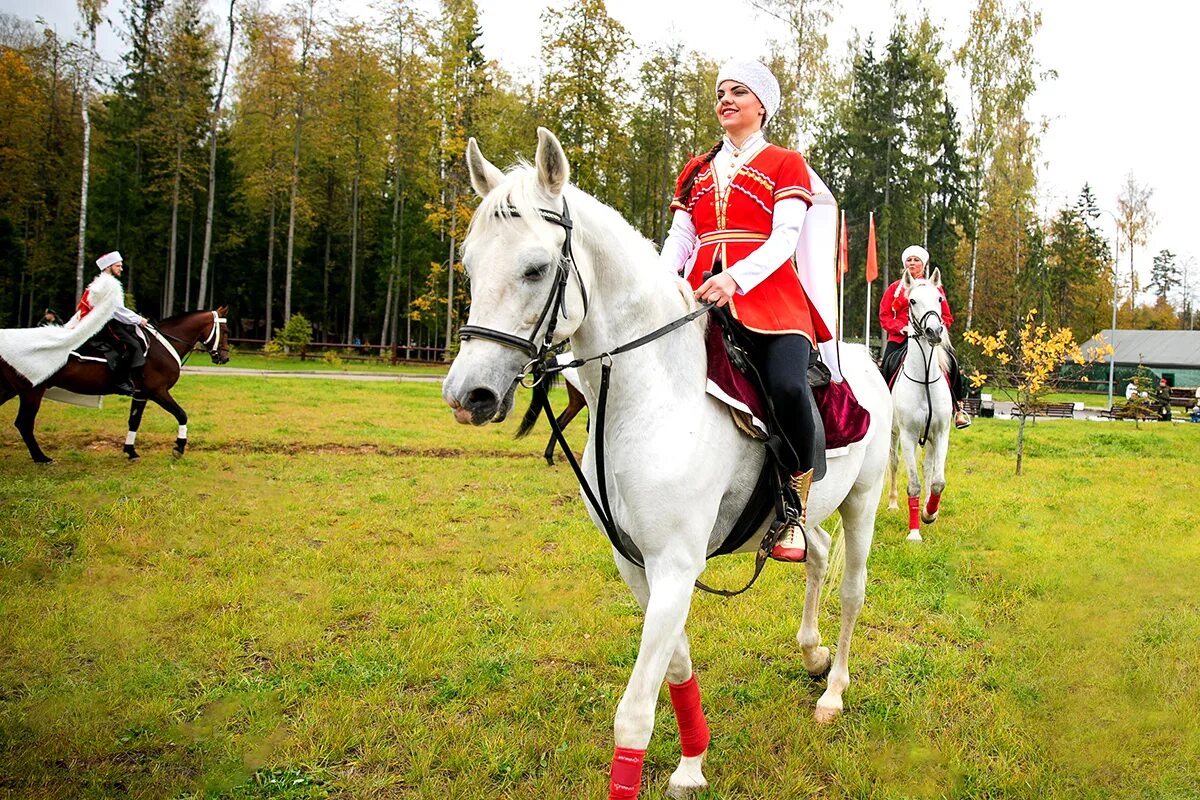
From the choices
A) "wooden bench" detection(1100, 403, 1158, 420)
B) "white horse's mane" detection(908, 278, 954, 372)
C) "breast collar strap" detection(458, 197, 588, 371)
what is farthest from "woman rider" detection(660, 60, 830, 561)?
"wooden bench" detection(1100, 403, 1158, 420)

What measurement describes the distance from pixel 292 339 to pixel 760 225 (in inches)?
1316

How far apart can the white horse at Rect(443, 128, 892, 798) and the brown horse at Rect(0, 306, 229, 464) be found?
9782 mm

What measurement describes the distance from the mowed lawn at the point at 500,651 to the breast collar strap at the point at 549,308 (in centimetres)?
212

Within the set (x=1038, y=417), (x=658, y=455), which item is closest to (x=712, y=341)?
(x=658, y=455)

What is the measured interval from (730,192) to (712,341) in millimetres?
715

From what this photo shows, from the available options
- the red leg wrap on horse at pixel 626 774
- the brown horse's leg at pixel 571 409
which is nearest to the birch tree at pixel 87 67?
the brown horse's leg at pixel 571 409

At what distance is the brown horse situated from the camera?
9.99 metres

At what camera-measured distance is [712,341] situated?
342cm

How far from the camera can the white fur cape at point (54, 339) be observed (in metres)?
9.63

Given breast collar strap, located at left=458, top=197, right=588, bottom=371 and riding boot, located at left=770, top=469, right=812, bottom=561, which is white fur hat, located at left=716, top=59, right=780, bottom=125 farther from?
riding boot, located at left=770, top=469, right=812, bottom=561

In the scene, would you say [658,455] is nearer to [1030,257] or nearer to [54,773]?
[54,773]

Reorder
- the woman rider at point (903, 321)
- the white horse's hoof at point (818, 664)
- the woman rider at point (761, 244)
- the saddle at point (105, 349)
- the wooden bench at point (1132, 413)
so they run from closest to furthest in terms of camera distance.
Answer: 1. the woman rider at point (761, 244)
2. the white horse's hoof at point (818, 664)
3. the woman rider at point (903, 321)
4. the saddle at point (105, 349)
5. the wooden bench at point (1132, 413)

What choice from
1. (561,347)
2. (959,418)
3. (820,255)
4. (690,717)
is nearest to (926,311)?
(959,418)

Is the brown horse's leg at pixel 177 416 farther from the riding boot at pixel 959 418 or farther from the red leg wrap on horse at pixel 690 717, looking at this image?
the riding boot at pixel 959 418
